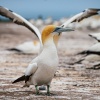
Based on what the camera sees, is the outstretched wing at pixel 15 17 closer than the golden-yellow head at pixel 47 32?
No

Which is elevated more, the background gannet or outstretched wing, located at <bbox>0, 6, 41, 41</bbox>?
outstretched wing, located at <bbox>0, 6, 41, 41</bbox>

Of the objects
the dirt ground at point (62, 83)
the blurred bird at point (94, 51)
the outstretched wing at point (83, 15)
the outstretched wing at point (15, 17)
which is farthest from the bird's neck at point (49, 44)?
the blurred bird at point (94, 51)

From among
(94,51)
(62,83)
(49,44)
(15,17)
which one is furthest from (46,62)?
(94,51)

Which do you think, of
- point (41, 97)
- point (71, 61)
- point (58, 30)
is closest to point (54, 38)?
point (58, 30)

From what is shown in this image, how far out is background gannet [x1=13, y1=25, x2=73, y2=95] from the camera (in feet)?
25.6

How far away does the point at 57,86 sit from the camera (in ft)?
30.8

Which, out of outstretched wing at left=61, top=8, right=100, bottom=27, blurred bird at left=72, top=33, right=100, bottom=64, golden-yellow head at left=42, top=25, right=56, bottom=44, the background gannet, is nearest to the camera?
the background gannet

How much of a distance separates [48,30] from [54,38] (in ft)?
1.77

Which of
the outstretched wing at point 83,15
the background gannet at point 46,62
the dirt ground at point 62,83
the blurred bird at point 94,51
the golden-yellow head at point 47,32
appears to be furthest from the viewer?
the blurred bird at point 94,51

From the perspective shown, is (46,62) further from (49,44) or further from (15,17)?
(15,17)

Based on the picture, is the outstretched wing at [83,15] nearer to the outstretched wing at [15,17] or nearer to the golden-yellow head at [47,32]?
the outstretched wing at [15,17]

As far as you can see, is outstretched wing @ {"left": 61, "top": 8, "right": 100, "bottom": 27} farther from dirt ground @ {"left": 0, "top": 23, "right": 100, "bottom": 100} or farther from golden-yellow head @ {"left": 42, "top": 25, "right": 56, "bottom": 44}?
golden-yellow head @ {"left": 42, "top": 25, "right": 56, "bottom": 44}

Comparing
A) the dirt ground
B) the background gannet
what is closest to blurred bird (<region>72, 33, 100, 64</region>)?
the dirt ground

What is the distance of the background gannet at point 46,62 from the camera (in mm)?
7797
